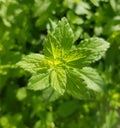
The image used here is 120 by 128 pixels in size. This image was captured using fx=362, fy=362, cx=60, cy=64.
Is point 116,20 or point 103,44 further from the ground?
point 116,20

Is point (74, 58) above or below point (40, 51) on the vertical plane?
below

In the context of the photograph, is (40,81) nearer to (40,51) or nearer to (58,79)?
(58,79)

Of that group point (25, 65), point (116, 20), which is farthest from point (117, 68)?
point (25, 65)

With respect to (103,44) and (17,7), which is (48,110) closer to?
(17,7)

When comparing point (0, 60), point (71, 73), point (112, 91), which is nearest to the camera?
point (71, 73)

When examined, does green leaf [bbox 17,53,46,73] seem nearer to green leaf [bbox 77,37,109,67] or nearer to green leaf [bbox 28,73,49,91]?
green leaf [bbox 28,73,49,91]

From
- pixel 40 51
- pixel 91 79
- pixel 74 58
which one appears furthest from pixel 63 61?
pixel 40 51

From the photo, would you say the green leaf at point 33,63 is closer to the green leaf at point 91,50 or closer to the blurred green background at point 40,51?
the green leaf at point 91,50
